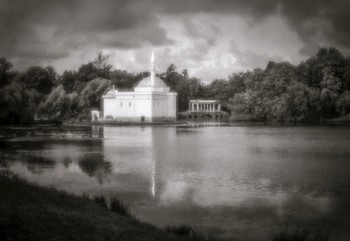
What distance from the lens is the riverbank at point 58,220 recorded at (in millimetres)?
8562

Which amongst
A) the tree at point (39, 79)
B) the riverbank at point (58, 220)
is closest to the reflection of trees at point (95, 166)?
the riverbank at point (58, 220)

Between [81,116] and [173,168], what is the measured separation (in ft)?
195

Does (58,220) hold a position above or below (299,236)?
above

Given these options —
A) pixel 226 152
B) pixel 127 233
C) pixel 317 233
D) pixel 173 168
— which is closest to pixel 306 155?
pixel 226 152

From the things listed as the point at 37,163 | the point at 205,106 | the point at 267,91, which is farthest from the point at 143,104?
the point at 37,163

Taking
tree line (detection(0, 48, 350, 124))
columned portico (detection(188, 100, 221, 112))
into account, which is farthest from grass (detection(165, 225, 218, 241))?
columned portico (detection(188, 100, 221, 112))

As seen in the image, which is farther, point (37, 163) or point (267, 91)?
point (267, 91)

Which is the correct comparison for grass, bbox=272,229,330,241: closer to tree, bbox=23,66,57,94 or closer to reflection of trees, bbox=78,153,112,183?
reflection of trees, bbox=78,153,112,183

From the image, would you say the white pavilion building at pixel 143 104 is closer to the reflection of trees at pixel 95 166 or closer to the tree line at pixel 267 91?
the tree line at pixel 267 91

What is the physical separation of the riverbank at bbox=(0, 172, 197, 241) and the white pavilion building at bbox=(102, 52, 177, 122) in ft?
231

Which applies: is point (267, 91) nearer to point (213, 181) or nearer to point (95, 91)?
point (95, 91)

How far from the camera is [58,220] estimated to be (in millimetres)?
9867

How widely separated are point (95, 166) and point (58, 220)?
14.8 m

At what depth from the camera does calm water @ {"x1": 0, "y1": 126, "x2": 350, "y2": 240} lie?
13.7m
